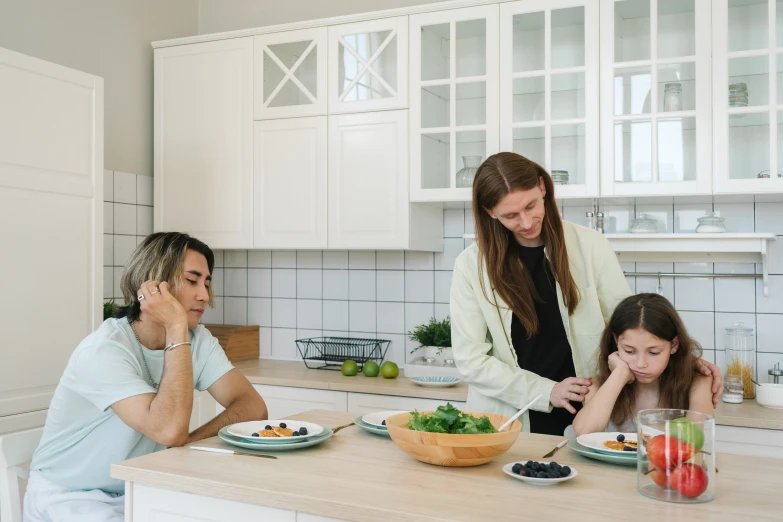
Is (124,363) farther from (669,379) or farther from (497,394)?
(669,379)

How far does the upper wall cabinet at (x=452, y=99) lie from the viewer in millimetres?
3121

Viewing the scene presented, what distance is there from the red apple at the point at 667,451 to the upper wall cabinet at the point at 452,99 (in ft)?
6.24

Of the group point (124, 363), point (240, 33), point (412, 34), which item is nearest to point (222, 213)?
point (240, 33)

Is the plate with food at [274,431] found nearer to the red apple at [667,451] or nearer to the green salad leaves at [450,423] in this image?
the green salad leaves at [450,423]

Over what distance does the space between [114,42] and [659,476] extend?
323 cm

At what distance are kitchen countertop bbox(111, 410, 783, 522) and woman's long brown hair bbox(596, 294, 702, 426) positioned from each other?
1.26 ft

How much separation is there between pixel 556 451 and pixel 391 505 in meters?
0.55

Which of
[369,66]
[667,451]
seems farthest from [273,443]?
[369,66]

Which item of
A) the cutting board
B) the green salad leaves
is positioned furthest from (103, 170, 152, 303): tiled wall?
the green salad leaves

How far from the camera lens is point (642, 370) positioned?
6.51 ft

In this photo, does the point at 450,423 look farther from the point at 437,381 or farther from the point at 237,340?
the point at 237,340

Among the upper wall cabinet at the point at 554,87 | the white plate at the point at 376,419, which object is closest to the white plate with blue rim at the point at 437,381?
the upper wall cabinet at the point at 554,87

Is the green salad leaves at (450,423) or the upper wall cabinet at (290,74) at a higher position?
the upper wall cabinet at (290,74)

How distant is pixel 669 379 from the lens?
202cm
